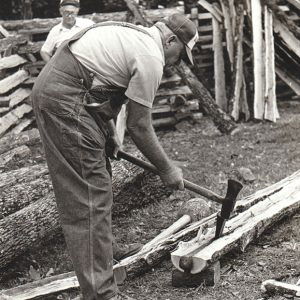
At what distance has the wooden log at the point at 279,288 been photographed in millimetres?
4387

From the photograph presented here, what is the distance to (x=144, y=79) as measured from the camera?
3.94 m

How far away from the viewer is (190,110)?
37.7ft

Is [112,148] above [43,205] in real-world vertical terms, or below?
above

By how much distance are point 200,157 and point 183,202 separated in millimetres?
2007

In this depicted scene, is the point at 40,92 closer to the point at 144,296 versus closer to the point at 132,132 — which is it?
the point at 132,132

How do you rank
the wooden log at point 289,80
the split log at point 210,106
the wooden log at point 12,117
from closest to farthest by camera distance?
the wooden log at point 12,117, the split log at point 210,106, the wooden log at point 289,80

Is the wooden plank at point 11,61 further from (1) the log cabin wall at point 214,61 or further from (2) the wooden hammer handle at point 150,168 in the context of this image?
(2) the wooden hammer handle at point 150,168

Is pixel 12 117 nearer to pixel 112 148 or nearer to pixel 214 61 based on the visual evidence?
pixel 214 61

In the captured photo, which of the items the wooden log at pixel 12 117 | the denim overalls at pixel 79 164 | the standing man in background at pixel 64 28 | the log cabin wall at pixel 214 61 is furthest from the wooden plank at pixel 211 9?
the denim overalls at pixel 79 164

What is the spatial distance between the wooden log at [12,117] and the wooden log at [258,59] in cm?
419

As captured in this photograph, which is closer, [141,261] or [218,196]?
[218,196]

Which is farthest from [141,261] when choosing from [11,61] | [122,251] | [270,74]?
[270,74]

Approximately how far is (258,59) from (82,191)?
7.71 metres

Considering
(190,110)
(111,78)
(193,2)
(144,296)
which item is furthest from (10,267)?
(193,2)
